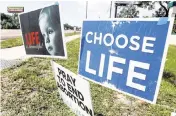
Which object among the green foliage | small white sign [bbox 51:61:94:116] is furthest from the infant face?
the green foliage

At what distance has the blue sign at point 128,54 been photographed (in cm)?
169

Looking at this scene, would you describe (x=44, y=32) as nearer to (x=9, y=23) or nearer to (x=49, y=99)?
(x=49, y=99)

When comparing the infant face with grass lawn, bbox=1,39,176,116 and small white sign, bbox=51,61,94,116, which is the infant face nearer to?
small white sign, bbox=51,61,94,116

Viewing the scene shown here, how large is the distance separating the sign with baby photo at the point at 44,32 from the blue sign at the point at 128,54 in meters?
0.49

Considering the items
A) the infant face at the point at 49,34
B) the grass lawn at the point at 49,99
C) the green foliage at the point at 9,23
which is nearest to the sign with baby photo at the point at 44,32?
the infant face at the point at 49,34

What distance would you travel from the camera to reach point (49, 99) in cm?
508

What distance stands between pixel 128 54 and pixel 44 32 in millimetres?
1468

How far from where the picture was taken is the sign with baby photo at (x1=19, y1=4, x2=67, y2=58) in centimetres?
276

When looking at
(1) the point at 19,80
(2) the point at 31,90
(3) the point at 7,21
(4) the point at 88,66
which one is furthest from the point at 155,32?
(3) the point at 7,21

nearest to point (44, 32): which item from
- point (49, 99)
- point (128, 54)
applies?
point (128, 54)

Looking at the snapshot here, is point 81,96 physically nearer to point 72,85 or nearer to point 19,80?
point 72,85

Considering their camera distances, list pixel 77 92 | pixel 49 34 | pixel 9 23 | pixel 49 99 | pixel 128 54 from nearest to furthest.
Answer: pixel 128 54 < pixel 77 92 < pixel 49 34 < pixel 49 99 < pixel 9 23

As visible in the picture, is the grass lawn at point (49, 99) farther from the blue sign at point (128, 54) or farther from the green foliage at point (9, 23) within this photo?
the green foliage at point (9, 23)

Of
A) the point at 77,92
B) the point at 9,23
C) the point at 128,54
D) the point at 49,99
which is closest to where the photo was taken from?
the point at 128,54
